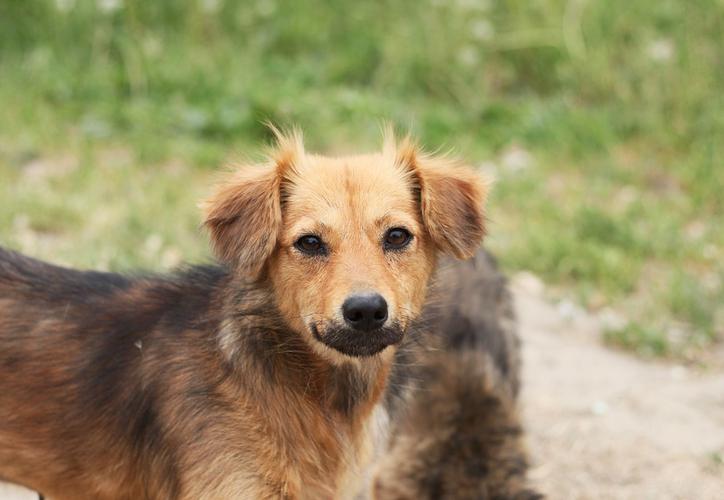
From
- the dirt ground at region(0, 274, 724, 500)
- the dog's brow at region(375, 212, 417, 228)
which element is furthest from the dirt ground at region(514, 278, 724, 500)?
the dog's brow at region(375, 212, 417, 228)

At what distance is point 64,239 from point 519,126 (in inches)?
148

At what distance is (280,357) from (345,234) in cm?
51

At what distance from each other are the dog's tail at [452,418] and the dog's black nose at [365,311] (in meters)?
0.64

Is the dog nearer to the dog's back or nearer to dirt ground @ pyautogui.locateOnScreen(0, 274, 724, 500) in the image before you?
the dog's back

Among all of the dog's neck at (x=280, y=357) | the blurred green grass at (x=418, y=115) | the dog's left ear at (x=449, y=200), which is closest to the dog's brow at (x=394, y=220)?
the dog's left ear at (x=449, y=200)

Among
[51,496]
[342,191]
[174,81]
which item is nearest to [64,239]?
[174,81]

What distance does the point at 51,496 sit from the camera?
A: 12.9 feet

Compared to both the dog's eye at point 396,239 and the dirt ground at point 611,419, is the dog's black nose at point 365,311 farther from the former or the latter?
the dirt ground at point 611,419

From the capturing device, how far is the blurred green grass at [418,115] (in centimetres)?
695

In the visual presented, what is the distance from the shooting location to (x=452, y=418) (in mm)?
4484

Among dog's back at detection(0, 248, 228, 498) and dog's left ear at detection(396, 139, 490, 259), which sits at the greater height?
dog's left ear at detection(396, 139, 490, 259)

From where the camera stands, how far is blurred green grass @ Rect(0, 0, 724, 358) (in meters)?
6.95

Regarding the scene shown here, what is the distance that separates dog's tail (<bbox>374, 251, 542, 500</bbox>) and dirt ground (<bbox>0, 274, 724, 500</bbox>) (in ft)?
1.00

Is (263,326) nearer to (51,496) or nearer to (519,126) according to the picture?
(51,496)
